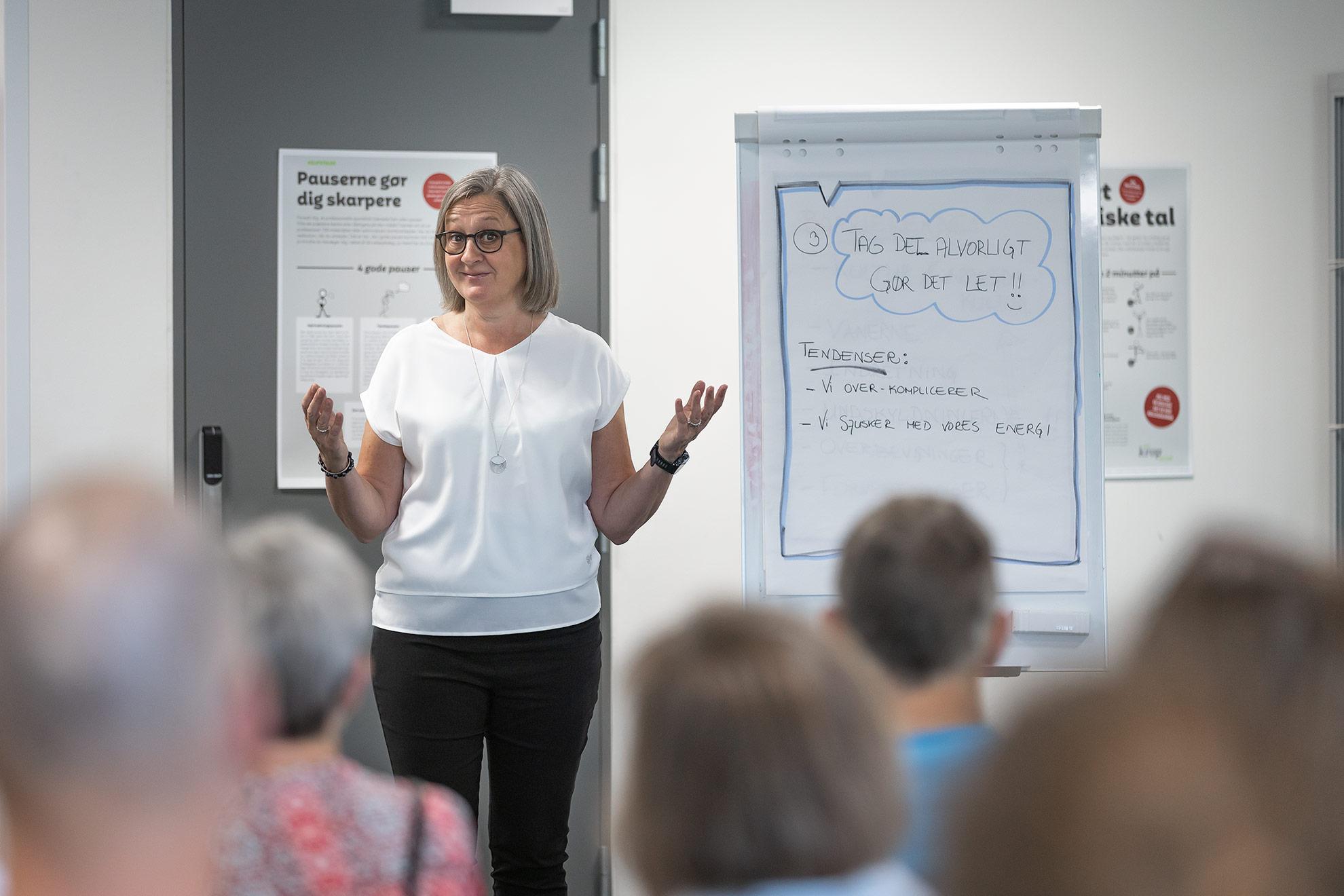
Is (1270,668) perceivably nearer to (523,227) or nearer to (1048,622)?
(1048,622)

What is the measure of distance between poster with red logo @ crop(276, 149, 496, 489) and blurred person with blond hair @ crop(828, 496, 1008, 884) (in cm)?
173

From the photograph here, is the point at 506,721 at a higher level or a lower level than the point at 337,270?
lower

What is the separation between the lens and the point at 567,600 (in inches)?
85.2

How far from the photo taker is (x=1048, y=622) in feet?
7.18

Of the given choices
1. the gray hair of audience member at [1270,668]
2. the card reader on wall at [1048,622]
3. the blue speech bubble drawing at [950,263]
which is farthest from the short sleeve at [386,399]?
the gray hair of audience member at [1270,668]

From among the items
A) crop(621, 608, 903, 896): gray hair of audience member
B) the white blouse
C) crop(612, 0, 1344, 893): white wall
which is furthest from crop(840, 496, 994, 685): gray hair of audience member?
crop(612, 0, 1344, 893): white wall

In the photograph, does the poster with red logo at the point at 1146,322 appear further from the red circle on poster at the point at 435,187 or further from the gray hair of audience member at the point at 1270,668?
the gray hair of audience member at the point at 1270,668

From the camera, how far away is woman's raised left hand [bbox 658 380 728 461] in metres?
2.11

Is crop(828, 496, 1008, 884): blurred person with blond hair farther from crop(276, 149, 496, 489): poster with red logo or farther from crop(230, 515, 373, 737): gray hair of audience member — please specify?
crop(276, 149, 496, 489): poster with red logo

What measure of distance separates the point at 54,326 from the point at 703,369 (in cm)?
159

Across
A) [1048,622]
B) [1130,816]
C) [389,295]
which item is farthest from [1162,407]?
[1130,816]

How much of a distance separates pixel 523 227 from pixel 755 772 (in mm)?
1650

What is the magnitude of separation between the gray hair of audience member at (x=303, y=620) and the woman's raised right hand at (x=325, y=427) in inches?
35.5

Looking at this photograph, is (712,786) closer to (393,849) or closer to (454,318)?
(393,849)
